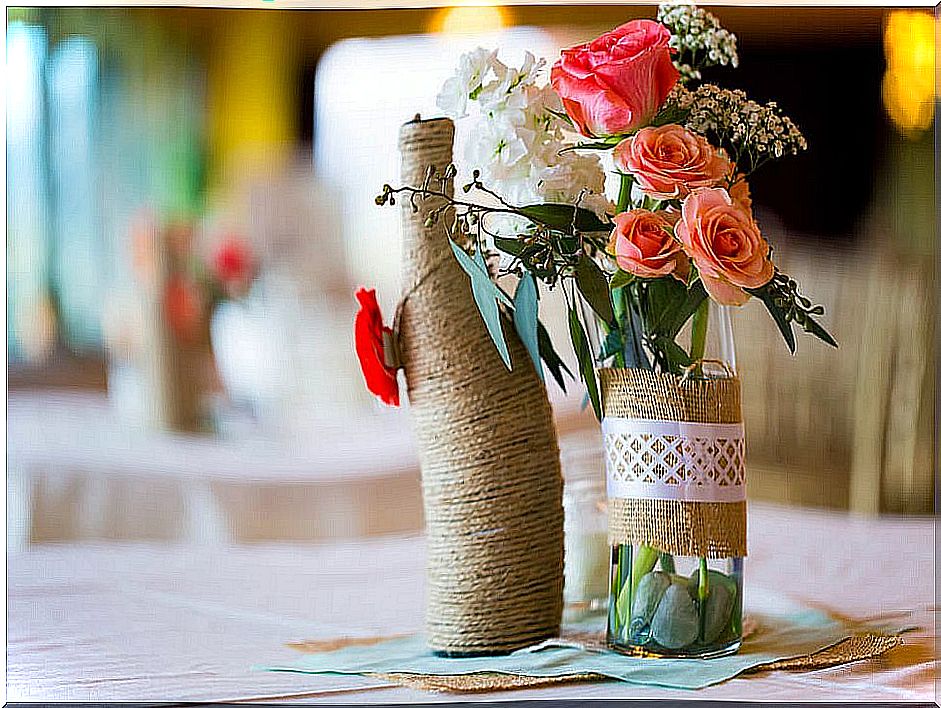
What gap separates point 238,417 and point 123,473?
199mm

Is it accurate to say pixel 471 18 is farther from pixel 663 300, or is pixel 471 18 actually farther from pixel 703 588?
pixel 703 588

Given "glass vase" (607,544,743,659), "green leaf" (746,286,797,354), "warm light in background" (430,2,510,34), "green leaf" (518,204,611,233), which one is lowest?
"glass vase" (607,544,743,659)

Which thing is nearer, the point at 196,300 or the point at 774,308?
the point at 774,308

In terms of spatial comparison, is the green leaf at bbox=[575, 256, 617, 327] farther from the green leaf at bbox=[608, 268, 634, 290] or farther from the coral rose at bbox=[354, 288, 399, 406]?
the coral rose at bbox=[354, 288, 399, 406]

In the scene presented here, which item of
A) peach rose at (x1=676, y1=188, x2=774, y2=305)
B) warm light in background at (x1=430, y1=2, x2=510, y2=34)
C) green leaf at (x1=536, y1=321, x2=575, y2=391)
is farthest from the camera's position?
warm light in background at (x1=430, y1=2, x2=510, y2=34)

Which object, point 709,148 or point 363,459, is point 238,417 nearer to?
point 363,459

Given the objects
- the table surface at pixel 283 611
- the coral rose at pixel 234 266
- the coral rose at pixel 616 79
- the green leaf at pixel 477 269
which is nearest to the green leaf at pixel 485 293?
the green leaf at pixel 477 269

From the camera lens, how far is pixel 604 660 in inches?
24.5

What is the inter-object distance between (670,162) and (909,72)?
1412 millimetres

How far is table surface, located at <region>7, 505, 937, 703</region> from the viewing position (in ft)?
2.02

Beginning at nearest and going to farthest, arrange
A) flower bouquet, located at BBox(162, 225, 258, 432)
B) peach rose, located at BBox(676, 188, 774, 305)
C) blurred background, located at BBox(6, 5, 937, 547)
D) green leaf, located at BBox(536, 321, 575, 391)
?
peach rose, located at BBox(676, 188, 774, 305)
green leaf, located at BBox(536, 321, 575, 391)
blurred background, located at BBox(6, 5, 937, 547)
flower bouquet, located at BBox(162, 225, 258, 432)

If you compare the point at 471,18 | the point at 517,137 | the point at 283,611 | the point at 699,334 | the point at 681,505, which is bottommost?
the point at 283,611

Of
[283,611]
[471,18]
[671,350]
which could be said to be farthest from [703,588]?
[471,18]

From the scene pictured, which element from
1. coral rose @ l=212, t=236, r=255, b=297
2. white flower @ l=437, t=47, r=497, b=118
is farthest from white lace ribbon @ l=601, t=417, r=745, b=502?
coral rose @ l=212, t=236, r=255, b=297
